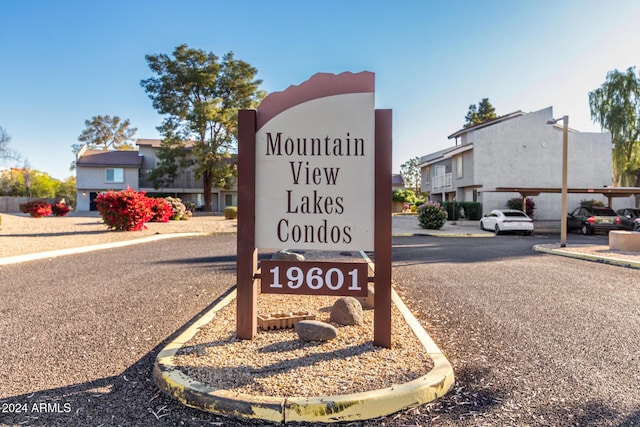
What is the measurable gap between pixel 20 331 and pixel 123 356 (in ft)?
5.60

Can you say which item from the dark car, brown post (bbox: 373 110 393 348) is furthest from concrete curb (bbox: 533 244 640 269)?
brown post (bbox: 373 110 393 348)

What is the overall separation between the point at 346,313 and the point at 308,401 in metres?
1.99

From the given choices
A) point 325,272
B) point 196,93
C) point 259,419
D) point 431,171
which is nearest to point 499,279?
point 325,272

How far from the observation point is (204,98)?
4138 cm

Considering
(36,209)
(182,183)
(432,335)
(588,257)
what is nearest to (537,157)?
(588,257)

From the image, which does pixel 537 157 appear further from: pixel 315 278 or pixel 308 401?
pixel 308 401

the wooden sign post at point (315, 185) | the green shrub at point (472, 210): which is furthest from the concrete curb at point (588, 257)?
the green shrub at point (472, 210)

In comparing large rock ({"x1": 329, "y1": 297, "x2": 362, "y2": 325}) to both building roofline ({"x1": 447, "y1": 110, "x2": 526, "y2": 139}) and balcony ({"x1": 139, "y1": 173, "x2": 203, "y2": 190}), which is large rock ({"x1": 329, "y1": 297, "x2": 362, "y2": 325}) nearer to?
building roofline ({"x1": 447, "y1": 110, "x2": 526, "y2": 139})

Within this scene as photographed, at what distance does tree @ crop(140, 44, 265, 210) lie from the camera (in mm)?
38906

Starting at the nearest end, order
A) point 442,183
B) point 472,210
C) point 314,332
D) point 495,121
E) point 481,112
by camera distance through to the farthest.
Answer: point 314,332
point 472,210
point 495,121
point 442,183
point 481,112

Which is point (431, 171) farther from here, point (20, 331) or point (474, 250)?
point (20, 331)

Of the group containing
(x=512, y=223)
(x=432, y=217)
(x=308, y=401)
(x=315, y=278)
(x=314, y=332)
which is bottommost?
(x=308, y=401)

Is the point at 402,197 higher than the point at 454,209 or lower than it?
higher

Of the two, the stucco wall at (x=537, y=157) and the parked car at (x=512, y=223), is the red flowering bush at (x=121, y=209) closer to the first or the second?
the parked car at (x=512, y=223)
